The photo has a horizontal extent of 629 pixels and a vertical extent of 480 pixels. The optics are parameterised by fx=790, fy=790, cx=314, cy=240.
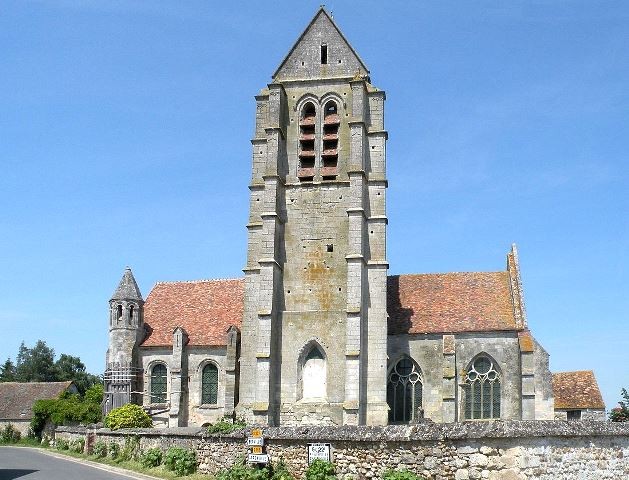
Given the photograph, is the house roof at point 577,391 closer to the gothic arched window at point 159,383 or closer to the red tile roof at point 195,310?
the red tile roof at point 195,310

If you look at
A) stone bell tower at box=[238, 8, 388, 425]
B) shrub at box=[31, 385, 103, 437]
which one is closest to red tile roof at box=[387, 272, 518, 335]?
stone bell tower at box=[238, 8, 388, 425]

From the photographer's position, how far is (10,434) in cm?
5262

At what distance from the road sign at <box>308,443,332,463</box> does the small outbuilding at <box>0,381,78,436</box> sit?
138 feet

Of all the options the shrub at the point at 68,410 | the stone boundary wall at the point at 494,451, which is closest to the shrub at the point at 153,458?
the stone boundary wall at the point at 494,451

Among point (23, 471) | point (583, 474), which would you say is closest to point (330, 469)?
point (583, 474)

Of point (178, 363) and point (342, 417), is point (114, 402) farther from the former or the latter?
point (342, 417)

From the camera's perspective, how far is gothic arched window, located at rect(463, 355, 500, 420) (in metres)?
36.2

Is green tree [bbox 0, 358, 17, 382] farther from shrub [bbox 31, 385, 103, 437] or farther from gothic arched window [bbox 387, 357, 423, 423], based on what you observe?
gothic arched window [bbox 387, 357, 423, 423]

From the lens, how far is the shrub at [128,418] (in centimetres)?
3638

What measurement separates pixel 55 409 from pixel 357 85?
89.2 ft

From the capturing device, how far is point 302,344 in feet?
114

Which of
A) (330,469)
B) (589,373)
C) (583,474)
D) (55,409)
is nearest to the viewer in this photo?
(583,474)

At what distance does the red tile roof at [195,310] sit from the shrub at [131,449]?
41.6ft

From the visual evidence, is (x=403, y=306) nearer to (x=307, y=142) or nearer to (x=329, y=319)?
(x=329, y=319)
